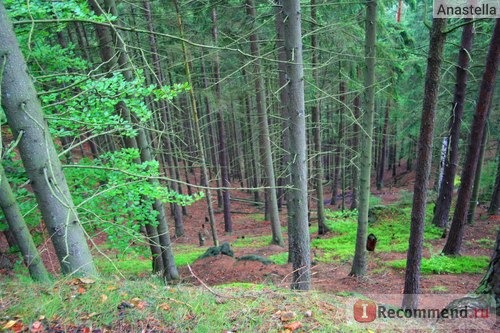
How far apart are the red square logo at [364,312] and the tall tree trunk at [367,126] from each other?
4.33 meters

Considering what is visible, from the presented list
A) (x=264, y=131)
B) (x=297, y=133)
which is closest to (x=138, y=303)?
(x=297, y=133)

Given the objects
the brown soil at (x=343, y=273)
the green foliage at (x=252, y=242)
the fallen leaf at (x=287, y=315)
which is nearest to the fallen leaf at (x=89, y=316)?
the fallen leaf at (x=287, y=315)

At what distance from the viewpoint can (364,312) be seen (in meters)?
3.57

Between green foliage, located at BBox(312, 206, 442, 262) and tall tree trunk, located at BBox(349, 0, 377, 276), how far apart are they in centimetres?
245

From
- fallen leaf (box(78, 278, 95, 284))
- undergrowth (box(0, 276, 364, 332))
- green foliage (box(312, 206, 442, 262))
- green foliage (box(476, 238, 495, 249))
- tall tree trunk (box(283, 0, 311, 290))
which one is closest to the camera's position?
undergrowth (box(0, 276, 364, 332))

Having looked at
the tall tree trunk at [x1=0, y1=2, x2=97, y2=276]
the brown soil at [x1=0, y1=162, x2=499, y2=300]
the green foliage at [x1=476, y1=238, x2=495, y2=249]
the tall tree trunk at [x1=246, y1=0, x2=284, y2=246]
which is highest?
the tall tree trunk at [x1=0, y1=2, x2=97, y2=276]

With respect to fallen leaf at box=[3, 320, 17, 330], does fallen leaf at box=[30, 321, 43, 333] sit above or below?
below

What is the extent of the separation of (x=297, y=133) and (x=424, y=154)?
204cm

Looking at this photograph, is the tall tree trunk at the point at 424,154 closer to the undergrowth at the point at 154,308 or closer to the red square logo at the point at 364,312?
the red square logo at the point at 364,312

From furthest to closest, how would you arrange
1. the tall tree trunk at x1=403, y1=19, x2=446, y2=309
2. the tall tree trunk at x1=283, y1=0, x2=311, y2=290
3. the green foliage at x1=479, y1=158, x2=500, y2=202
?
the green foliage at x1=479, y1=158, x2=500, y2=202 → the tall tree trunk at x1=283, y1=0, x2=311, y2=290 → the tall tree trunk at x1=403, y1=19, x2=446, y2=309

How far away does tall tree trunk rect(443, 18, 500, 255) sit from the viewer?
25.9ft

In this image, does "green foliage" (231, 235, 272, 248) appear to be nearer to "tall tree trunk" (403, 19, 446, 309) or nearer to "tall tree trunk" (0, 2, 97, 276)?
"tall tree trunk" (403, 19, 446, 309)

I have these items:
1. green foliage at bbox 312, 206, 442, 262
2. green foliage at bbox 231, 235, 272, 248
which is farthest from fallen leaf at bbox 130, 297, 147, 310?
green foliage at bbox 231, 235, 272, 248

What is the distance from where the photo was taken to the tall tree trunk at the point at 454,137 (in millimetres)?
10176
